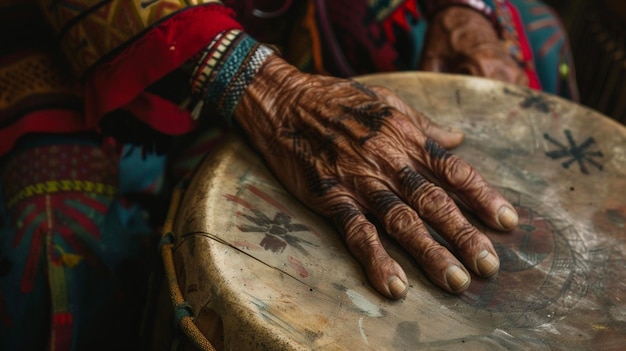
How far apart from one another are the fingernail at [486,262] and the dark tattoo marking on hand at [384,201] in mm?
113

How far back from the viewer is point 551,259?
86 cm

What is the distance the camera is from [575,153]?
3.41 ft

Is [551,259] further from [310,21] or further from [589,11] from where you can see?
[589,11]

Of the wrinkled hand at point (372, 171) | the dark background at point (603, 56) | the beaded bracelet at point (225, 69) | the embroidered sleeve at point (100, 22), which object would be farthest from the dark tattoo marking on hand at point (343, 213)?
the dark background at point (603, 56)

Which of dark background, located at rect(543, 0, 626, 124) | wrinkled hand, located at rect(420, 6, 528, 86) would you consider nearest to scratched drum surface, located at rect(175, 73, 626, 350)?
wrinkled hand, located at rect(420, 6, 528, 86)

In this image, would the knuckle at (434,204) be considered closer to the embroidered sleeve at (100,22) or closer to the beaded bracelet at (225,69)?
the beaded bracelet at (225,69)

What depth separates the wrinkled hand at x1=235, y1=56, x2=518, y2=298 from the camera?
0.81 m

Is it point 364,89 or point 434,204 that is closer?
point 434,204

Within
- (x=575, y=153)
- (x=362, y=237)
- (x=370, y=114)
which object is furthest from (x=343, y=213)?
(x=575, y=153)

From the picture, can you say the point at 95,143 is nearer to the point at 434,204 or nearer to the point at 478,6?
the point at 434,204

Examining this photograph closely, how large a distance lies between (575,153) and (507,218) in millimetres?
237

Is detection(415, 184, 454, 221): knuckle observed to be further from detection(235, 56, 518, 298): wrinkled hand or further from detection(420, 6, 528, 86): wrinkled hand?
detection(420, 6, 528, 86): wrinkled hand

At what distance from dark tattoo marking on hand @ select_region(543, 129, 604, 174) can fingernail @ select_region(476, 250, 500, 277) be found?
281mm

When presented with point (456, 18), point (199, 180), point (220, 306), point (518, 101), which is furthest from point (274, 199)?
point (456, 18)
